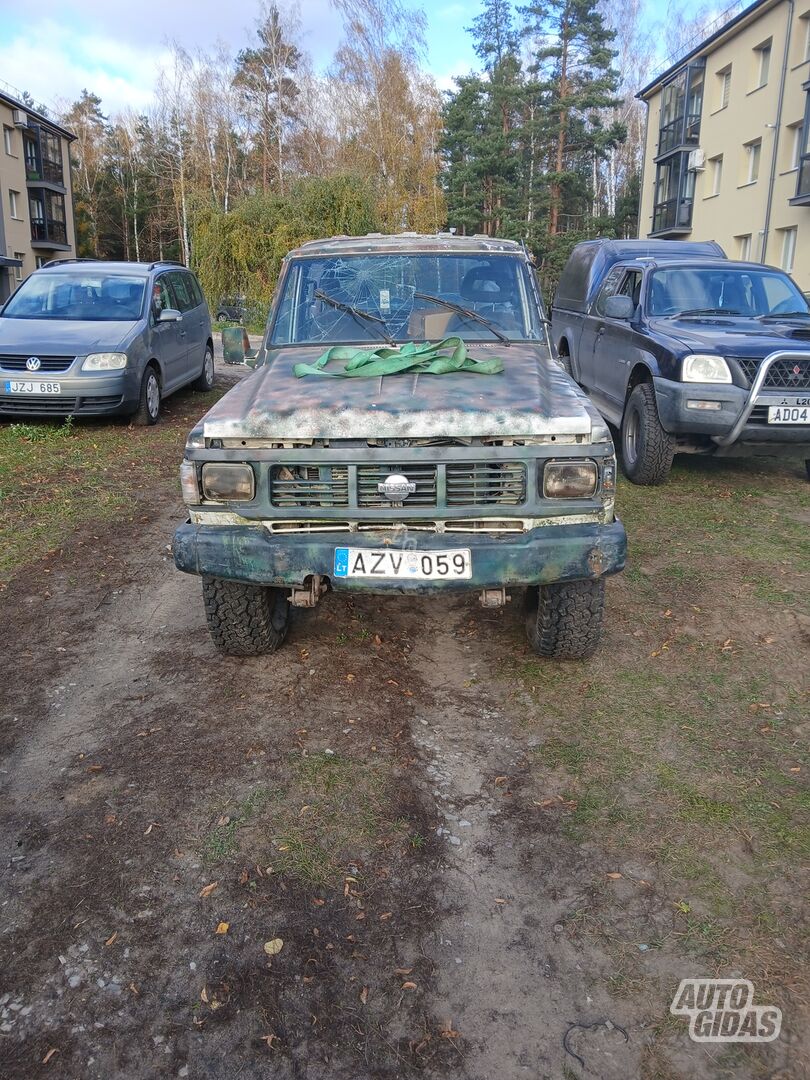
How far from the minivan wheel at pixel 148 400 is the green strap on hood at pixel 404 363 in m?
5.79

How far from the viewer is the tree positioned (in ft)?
133

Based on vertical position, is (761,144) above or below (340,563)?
above

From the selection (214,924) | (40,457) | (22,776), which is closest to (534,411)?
(214,924)

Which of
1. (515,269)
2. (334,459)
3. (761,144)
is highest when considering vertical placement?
(761,144)

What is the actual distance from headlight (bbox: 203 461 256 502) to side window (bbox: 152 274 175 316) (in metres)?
7.18

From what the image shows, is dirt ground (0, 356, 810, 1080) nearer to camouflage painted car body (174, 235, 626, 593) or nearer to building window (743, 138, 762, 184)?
camouflage painted car body (174, 235, 626, 593)

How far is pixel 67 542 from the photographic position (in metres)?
5.90

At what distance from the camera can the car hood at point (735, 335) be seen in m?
6.59

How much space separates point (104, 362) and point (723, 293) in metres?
6.19

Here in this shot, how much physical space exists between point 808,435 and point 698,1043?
5496 mm

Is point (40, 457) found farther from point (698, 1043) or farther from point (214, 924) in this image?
point (698, 1043)

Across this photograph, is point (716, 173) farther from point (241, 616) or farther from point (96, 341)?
point (241, 616)

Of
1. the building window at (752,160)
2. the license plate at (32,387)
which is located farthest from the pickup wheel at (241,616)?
the building window at (752,160)

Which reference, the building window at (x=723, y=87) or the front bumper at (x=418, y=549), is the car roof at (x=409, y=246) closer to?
the front bumper at (x=418, y=549)
